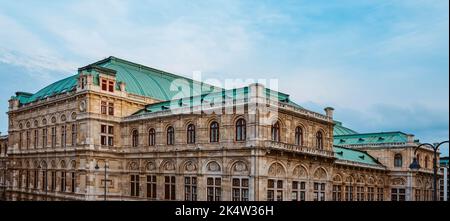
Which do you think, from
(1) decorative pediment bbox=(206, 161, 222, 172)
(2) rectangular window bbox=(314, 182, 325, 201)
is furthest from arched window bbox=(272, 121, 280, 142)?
(2) rectangular window bbox=(314, 182, 325, 201)

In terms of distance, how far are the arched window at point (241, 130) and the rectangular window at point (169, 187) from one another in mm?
10489

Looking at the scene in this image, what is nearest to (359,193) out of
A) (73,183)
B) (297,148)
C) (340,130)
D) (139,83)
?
(297,148)

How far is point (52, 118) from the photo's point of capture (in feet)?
202

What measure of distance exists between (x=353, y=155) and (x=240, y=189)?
29114 millimetres

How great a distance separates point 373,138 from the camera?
75.8m

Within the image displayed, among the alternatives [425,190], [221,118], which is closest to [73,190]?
[221,118]

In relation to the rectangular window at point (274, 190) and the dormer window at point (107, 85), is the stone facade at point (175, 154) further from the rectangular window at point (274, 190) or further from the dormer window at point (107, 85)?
the dormer window at point (107, 85)

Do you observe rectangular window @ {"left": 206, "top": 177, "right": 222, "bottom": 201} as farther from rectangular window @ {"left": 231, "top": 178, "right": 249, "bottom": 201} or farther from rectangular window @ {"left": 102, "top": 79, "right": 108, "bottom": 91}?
rectangular window @ {"left": 102, "top": 79, "right": 108, "bottom": 91}

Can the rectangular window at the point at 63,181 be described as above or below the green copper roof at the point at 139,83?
below

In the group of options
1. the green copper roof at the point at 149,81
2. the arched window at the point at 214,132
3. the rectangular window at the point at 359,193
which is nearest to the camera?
the arched window at the point at 214,132

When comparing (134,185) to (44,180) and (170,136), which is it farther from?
(44,180)

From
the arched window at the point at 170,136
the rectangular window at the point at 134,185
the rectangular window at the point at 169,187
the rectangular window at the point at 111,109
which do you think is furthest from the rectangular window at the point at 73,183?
the arched window at the point at 170,136

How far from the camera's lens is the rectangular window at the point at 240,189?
44.0 meters

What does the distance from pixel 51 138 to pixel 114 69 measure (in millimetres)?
13123
